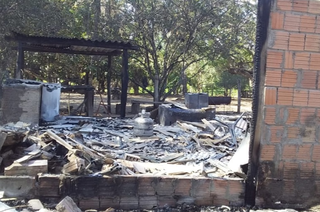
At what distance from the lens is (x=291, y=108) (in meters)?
4.07

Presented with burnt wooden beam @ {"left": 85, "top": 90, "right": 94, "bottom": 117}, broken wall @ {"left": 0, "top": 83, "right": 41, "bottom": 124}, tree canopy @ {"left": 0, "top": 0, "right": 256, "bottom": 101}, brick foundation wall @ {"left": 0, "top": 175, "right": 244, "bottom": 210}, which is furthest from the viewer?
tree canopy @ {"left": 0, "top": 0, "right": 256, "bottom": 101}

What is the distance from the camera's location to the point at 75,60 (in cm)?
1747

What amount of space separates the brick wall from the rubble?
518mm

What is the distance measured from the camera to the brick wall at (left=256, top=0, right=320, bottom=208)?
3980mm

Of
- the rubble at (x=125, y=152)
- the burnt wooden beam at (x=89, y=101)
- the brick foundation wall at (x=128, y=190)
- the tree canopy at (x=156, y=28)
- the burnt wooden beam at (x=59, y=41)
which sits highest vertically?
the tree canopy at (x=156, y=28)

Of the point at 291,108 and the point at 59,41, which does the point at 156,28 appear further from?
the point at 291,108

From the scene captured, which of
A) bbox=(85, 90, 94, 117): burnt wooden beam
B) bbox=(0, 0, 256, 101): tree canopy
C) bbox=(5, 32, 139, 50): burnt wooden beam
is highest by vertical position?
bbox=(0, 0, 256, 101): tree canopy

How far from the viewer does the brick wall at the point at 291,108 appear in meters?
3.98

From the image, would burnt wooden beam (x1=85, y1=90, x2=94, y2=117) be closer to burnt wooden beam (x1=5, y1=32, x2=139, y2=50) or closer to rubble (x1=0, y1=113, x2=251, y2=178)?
burnt wooden beam (x1=5, y1=32, x2=139, y2=50)

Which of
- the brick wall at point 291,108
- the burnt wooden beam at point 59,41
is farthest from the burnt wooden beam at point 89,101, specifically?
the brick wall at point 291,108

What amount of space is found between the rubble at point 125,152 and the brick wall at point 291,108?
518 millimetres

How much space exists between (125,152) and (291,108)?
2917 millimetres

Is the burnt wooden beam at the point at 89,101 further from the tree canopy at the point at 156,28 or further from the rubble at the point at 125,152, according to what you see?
the rubble at the point at 125,152

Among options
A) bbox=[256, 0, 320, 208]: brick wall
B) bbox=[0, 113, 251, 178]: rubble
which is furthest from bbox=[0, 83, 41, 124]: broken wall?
bbox=[256, 0, 320, 208]: brick wall
